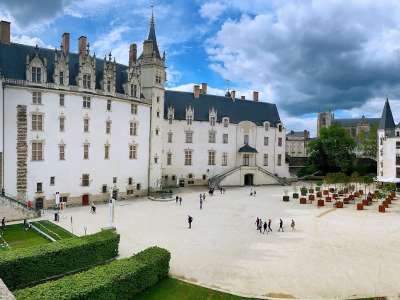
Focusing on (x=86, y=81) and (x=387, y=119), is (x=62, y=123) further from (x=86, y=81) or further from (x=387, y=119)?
(x=387, y=119)

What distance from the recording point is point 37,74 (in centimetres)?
3869

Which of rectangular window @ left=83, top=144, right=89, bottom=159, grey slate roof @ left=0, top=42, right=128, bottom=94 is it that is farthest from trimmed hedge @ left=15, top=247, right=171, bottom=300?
grey slate roof @ left=0, top=42, right=128, bottom=94

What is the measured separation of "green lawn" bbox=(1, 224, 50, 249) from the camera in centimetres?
2580

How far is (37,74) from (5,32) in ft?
21.0

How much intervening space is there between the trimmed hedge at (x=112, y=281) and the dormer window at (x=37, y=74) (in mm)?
26248

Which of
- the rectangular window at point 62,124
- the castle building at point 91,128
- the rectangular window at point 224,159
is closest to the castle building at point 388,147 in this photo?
the castle building at point 91,128

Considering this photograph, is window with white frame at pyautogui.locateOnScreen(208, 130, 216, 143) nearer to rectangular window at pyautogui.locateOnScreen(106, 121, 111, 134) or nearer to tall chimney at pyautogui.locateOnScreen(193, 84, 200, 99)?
tall chimney at pyautogui.locateOnScreen(193, 84, 200, 99)

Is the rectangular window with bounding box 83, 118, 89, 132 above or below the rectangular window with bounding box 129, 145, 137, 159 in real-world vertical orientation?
above

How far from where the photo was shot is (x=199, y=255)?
23.8m

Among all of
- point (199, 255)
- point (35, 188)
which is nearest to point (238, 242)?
point (199, 255)

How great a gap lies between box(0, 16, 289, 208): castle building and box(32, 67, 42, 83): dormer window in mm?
95

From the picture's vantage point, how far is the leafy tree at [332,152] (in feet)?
250

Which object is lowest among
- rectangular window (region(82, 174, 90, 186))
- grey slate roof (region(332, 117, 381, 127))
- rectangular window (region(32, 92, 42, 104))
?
rectangular window (region(82, 174, 90, 186))

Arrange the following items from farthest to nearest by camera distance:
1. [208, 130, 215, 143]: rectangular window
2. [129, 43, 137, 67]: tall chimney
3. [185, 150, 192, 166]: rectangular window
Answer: [208, 130, 215, 143]: rectangular window < [185, 150, 192, 166]: rectangular window < [129, 43, 137, 67]: tall chimney
